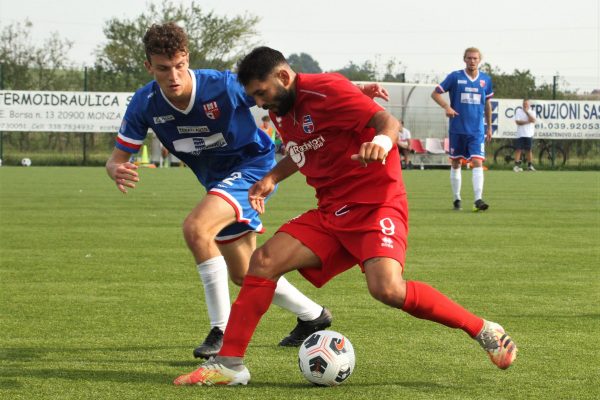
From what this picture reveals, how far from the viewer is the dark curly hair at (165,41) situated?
220 inches

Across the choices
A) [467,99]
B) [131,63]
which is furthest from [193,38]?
[467,99]

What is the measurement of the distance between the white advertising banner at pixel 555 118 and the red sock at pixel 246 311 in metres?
30.6

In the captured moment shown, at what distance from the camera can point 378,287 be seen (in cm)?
482

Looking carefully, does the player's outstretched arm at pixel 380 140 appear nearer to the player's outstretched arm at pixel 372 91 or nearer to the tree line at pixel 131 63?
the player's outstretched arm at pixel 372 91

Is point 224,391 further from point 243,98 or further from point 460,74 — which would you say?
point 460,74

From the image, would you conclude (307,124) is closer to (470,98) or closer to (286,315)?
(286,315)

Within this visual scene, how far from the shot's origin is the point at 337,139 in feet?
16.7

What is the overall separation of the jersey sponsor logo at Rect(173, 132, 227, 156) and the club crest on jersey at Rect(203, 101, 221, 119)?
119mm

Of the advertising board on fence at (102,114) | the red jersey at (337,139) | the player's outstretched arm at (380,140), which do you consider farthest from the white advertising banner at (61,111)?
the player's outstretched arm at (380,140)

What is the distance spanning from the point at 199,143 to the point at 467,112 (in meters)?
10.4

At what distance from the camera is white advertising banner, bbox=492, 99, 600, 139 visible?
35.1m

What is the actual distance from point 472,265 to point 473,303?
6.98 ft

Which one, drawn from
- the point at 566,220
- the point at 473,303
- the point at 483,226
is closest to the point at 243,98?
the point at 473,303

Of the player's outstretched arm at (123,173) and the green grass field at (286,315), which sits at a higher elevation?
the player's outstretched arm at (123,173)
